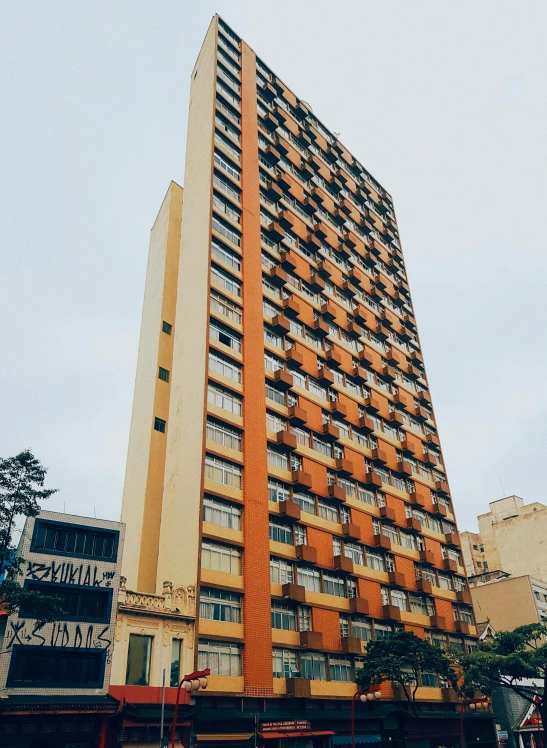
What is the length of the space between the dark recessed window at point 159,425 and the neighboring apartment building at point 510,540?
203ft

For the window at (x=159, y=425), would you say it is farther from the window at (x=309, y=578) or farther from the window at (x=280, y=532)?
the window at (x=309, y=578)

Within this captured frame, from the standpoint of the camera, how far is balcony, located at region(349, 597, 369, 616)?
48094mm

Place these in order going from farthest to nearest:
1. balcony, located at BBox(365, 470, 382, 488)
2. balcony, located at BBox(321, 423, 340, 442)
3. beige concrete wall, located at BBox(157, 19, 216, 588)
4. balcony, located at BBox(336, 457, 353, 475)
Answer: balcony, located at BBox(365, 470, 382, 488)
balcony, located at BBox(321, 423, 340, 442)
balcony, located at BBox(336, 457, 353, 475)
beige concrete wall, located at BBox(157, 19, 216, 588)

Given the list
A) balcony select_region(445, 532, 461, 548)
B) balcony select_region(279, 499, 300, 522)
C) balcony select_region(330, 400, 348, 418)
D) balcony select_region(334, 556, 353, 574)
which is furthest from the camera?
balcony select_region(445, 532, 461, 548)

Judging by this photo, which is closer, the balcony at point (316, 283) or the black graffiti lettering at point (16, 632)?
the black graffiti lettering at point (16, 632)

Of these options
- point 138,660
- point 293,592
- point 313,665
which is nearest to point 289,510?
point 293,592

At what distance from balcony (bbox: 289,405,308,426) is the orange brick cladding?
0.42ft

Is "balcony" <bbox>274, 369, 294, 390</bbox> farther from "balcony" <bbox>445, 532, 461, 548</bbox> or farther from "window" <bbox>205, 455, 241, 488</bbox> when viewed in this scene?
"balcony" <bbox>445, 532, 461, 548</bbox>

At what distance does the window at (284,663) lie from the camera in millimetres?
40844

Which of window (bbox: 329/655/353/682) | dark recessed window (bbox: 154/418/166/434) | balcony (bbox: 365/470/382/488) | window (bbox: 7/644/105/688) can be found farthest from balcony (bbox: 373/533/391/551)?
window (bbox: 7/644/105/688)

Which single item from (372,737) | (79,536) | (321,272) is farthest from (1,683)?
(321,272)

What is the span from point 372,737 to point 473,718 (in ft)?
54.6

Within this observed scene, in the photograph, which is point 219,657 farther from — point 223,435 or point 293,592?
point 223,435

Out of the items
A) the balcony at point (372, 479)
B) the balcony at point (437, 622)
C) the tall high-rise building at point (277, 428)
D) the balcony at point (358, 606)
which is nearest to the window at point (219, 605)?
the tall high-rise building at point (277, 428)
